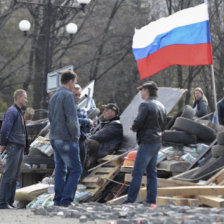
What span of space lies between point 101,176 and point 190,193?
8.70 feet

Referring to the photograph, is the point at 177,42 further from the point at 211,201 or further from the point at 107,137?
the point at 211,201

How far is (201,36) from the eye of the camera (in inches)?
435

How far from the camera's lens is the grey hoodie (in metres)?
8.39

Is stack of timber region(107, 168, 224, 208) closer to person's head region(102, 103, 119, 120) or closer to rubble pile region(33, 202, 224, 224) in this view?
rubble pile region(33, 202, 224, 224)

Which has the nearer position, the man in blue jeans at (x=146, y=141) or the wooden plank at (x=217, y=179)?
the man in blue jeans at (x=146, y=141)

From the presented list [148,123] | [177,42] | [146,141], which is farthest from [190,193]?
[177,42]

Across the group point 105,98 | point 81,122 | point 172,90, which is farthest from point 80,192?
point 105,98

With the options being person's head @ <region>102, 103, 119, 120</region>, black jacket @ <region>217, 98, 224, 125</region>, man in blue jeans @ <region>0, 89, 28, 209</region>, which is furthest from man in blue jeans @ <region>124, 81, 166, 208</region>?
black jacket @ <region>217, 98, 224, 125</region>

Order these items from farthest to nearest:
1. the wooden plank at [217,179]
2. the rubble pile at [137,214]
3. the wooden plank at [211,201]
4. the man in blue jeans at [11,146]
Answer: the man in blue jeans at [11,146] → the wooden plank at [217,179] → the wooden plank at [211,201] → the rubble pile at [137,214]

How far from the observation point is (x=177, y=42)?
36.8 ft

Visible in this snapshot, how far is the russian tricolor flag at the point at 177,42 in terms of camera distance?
10969 mm

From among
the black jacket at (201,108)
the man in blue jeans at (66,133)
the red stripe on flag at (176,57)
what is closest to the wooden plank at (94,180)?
the red stripe on flag at (176,57)

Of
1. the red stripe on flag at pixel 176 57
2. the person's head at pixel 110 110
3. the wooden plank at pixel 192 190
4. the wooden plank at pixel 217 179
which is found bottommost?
the wooden plank at pixel 192 190

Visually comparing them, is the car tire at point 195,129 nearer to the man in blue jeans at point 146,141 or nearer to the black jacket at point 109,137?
the black jacket at point 109,137
